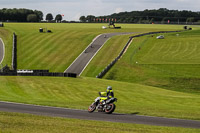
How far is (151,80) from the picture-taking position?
74125 millimetres

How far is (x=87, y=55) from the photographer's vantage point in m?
100

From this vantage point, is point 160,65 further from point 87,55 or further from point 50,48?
point 50,48

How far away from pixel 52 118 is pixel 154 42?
9399cm

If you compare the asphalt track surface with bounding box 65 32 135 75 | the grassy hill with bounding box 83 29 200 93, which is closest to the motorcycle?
the grassy hill with bounding box 83 29 200 93

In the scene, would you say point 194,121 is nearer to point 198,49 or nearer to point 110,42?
point 198,49

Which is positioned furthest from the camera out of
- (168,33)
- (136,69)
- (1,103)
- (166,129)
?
(168,33)

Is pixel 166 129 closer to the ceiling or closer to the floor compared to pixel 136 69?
closer to the ceiling

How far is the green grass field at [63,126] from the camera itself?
21156 millimetres

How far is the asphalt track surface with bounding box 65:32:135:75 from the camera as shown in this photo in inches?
3401

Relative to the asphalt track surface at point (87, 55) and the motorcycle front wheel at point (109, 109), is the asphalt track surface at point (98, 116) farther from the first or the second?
the asphalt track surface at point (87, 55)

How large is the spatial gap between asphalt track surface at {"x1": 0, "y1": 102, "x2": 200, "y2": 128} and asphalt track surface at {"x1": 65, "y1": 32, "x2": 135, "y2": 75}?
174 ft

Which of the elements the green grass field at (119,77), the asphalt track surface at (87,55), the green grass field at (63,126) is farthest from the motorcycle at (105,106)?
the asphalt track surface at (87,55)

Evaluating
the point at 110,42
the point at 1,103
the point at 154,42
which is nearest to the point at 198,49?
the point at 154,42

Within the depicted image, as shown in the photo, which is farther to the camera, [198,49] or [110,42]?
[110,42]
